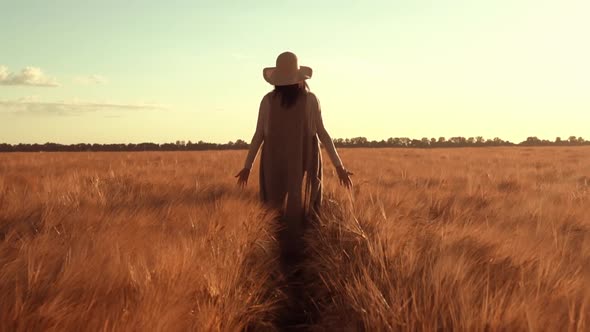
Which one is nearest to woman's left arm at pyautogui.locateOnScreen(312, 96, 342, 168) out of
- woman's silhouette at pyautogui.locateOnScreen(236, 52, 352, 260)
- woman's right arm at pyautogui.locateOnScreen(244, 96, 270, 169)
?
woman's silhouette at pyautogui.locateOnScreen(236, 52, 352, 260)

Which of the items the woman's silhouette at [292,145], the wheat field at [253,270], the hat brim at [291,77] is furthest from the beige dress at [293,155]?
the wheat field at [253,270]

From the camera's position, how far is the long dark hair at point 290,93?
13.1 feet

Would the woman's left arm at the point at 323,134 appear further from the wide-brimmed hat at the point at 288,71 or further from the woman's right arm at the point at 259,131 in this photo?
the woman's right arm at the point at 259,131

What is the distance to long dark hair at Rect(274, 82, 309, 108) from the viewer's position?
4.00m

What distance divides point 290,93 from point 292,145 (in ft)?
1.18

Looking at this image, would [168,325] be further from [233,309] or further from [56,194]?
[56,194]

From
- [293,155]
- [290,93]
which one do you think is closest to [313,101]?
[290,93]

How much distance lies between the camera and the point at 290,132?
4.07 m

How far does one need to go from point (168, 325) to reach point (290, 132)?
8.88ft

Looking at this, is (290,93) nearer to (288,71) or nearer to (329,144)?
(288,71)

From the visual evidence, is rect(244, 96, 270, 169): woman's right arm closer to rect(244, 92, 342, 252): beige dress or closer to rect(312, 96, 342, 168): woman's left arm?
rect(244, 92, 342, 252): beige dress

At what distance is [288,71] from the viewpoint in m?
3.96

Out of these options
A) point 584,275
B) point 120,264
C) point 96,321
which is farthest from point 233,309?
point 584,275

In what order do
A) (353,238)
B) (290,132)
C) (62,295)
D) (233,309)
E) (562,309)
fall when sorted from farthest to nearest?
(290,132) < (353,238) < (233,309) < (562,309) < (62,295)
